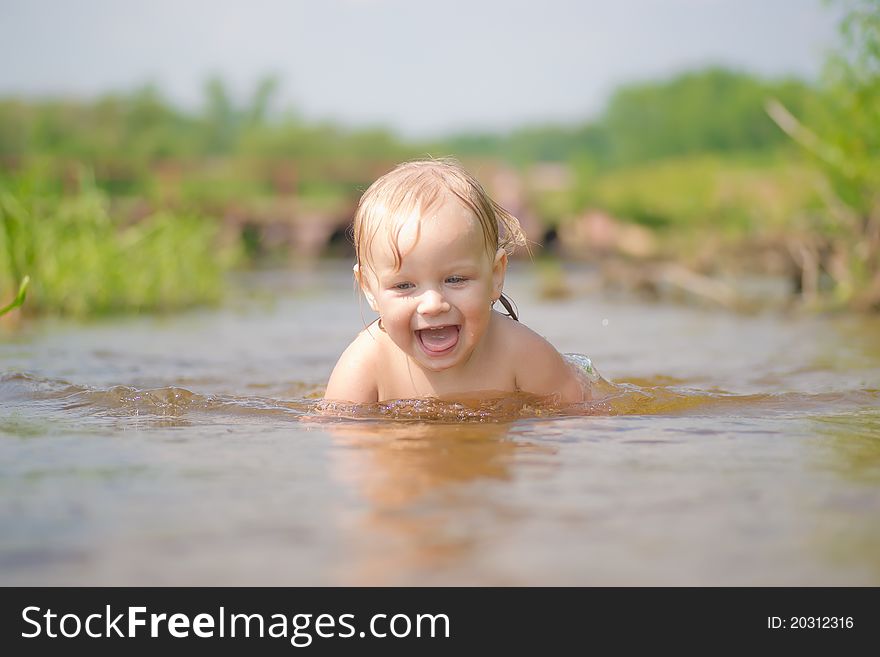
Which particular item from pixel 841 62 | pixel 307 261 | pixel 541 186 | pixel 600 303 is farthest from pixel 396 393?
pixel 541 186

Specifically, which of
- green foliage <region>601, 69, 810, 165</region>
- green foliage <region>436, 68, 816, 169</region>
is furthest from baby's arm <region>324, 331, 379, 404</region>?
green foliage <region>601, 69, 810, 165</region>

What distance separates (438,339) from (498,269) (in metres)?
0.29

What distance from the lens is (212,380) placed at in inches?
177

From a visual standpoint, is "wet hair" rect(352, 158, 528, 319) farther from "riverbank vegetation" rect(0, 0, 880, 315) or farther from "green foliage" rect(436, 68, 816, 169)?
"green foliage" rect(436, 68, 816, 169)

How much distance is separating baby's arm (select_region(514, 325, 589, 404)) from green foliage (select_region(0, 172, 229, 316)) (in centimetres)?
383

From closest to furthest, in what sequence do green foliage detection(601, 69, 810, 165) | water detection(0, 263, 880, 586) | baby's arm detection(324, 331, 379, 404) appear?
1. water detection(0, 263, 880, 586)
2. baby's arm detection(324, 331, 379, 404)
3. green foliage detection(601, 69, 810, 165)

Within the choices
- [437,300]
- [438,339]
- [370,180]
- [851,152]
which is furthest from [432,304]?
[370,180]

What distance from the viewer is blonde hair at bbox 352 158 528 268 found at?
3.02 meters

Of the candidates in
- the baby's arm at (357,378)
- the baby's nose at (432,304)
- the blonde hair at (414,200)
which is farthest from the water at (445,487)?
the blonde hair at (414,200)

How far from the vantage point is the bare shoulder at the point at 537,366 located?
11.1ft

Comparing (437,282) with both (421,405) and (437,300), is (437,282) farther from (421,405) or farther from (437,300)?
(421,405)

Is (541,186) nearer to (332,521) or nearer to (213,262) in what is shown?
(213,262)
